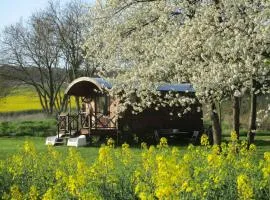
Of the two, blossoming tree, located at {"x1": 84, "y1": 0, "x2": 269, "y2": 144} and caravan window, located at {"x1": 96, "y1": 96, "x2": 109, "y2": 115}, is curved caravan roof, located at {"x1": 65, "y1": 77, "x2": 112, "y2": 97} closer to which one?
caravan window, located at {"x1": 96, "y1": 96, "x2": 109, "y2": 115}

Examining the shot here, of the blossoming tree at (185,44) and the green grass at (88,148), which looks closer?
the blossoming tree at (185,44)

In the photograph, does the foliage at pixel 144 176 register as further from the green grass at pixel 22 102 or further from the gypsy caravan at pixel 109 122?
the green grass at pixel 22 102

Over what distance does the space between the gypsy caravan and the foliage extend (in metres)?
17.3

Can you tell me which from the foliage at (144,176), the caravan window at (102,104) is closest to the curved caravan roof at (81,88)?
the caravan window at (102,104)

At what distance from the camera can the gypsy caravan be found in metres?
28.6

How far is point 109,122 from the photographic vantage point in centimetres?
2961

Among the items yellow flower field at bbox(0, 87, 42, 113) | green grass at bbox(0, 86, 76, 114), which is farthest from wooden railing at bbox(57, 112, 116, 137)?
yellow flower field at bbox(0, 87, 42, 113)

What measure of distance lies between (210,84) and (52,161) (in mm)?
6166

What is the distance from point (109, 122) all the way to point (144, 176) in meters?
21.1

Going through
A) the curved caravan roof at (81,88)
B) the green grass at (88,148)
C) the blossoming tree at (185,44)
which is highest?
the blossoming tree at (185,44)

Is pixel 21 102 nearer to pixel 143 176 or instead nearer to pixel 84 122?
pixel 84 122

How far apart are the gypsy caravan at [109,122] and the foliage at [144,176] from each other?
1733cm

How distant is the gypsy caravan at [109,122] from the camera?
28.6m

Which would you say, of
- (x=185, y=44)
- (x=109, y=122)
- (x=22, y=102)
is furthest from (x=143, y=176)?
(x=22, y=102)
